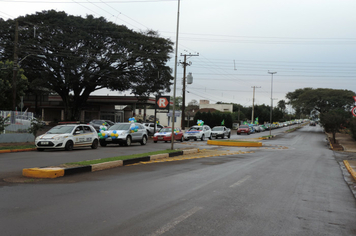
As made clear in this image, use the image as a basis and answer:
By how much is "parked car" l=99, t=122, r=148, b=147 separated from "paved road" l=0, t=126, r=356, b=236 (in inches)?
505

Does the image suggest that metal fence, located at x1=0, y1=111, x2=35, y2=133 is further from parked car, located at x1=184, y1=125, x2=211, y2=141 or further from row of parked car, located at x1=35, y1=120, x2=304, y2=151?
parked car, located at x1=184, y1=125, x2=211, y2=141

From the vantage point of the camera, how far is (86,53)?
38.4m

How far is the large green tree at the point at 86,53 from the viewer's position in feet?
122

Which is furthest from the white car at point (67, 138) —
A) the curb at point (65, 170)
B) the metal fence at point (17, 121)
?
the curb at point (65, 170)

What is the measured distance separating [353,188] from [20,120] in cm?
1918

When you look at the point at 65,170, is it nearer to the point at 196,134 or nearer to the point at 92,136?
the point at 92,136

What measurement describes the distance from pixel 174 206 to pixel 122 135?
55.4 ft

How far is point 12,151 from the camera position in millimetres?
17000

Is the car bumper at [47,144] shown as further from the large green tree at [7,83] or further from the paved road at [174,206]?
the large green tree at [7,83]

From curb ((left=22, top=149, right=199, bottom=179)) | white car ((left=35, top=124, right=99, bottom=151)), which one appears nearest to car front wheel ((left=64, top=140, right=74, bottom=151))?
white car ((left=35, top=124, right=99, bottom=151))

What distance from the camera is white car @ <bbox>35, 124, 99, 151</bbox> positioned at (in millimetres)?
17406

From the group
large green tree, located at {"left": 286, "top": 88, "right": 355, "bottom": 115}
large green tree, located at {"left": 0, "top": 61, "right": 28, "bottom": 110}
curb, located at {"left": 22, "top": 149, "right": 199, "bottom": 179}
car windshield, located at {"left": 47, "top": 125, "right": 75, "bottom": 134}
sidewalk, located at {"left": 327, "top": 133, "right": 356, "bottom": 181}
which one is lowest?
sidewalk, located at {"left": 327, "top": 133, "right": 356, "bottom": 181}

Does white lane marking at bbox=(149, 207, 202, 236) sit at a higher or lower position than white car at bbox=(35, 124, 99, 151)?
lower

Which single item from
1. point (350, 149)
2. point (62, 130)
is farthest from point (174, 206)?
point (350, 149)
